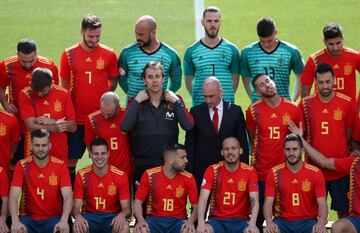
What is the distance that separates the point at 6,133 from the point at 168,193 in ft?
6.12

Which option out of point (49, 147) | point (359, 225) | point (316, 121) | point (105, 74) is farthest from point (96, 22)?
point (359, 225)

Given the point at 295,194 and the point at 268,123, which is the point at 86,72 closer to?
the point at 268,123

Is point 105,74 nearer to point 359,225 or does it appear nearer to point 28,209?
point 28,209

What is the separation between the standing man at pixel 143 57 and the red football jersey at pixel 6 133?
52.8 inches

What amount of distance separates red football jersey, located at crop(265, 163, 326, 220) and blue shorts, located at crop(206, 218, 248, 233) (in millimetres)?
403

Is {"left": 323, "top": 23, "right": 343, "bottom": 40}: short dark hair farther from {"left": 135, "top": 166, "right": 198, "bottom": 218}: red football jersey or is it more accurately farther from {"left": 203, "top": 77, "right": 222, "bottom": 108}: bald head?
{"left": 135, "top": 166, "right": 198, "bottom": 218}: red football jersey

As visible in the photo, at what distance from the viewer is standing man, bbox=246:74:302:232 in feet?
39.5

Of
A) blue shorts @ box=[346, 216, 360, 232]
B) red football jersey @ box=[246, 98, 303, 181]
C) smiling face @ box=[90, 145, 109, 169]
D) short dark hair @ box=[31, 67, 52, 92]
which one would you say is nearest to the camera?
blue shorts @ box=[346, 216, 360, 232]

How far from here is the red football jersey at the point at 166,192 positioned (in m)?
11.9

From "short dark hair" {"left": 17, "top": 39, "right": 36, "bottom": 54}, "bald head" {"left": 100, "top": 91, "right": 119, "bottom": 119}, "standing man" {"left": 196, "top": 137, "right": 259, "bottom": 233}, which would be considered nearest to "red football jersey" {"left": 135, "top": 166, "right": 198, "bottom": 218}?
"standing man" {"left": 196, "top": 137, "right": 259, "bottom": 233}

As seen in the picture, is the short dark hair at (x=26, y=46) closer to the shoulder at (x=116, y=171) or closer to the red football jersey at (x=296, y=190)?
the shoulder at (x=116, y=171)

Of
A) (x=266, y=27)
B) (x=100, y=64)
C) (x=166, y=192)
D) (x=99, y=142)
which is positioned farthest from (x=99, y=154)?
(x=266, y=27)

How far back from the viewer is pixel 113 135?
12273 mm

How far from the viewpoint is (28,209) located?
39.4ft
